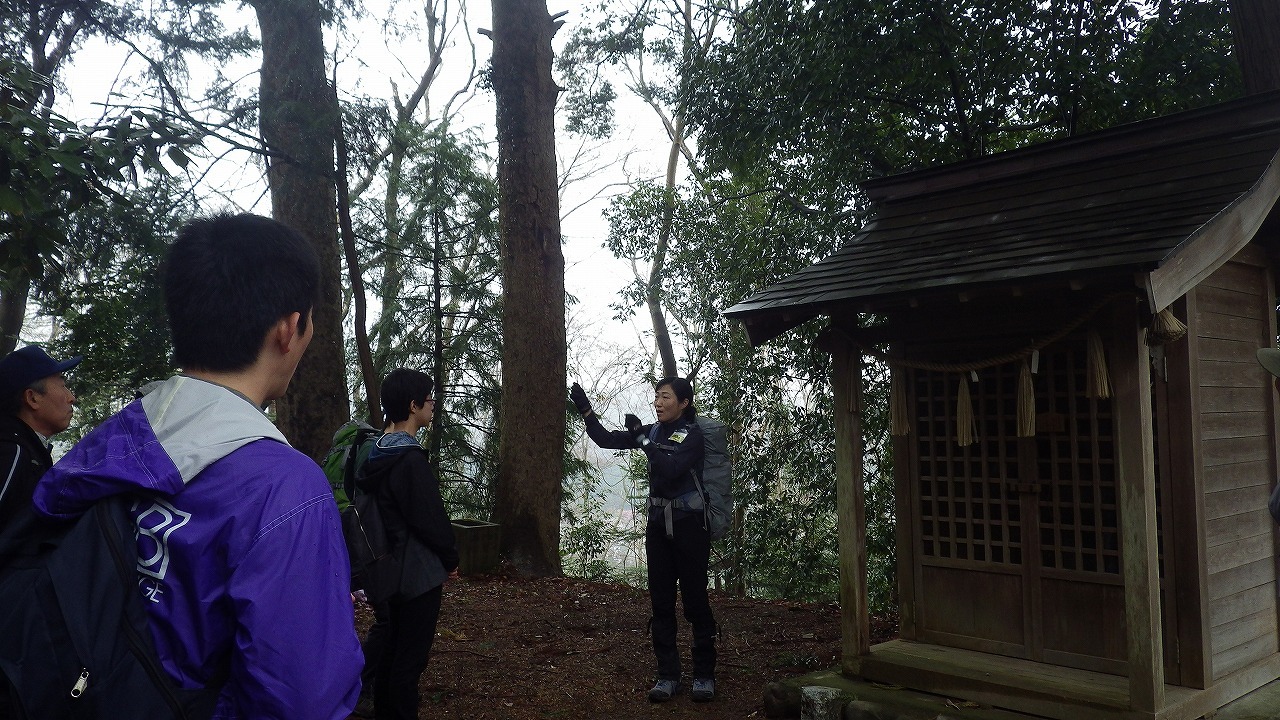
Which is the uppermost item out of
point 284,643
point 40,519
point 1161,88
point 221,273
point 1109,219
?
point 1161,88

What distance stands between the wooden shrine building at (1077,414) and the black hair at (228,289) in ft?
12.5

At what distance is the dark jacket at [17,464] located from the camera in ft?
10.7

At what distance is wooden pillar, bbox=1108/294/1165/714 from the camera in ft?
14.3

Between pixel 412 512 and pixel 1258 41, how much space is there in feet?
23.6

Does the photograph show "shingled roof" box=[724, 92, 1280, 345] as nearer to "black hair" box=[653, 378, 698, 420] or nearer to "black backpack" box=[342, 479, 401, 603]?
"black hair" box=[653, 378, 698, 420]

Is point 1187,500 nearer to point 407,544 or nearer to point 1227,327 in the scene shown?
point 1227,327

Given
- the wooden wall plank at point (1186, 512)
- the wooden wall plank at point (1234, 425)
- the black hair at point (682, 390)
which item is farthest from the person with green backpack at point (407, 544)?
the wooden wall plank at point (1234, 425)

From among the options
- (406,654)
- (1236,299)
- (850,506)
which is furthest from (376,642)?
(1236,299)

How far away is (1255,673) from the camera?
17.0ft

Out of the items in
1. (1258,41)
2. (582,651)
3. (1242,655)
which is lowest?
(582,651)

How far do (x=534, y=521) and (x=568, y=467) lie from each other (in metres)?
3.65

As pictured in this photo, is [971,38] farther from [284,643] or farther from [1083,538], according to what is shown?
[284,643]

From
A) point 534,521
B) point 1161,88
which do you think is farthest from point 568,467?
point 1161,88

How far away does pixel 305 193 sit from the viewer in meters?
8.63
